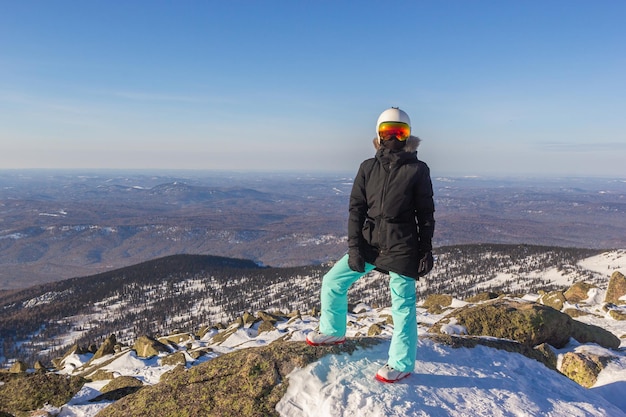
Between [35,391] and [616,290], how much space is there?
1717 inches

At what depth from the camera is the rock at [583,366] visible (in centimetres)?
1009

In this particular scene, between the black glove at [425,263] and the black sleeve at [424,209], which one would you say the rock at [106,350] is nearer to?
the black glove at [425,263]

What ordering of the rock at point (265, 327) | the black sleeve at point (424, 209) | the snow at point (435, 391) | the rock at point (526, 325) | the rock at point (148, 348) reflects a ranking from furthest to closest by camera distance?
1. the rock at point (265, 327)
2. the rock at point (148, 348)
3. the rock at point (526, 325)
4. the black sleeve at point (424, 209)
5. the snow at point (435, 391)

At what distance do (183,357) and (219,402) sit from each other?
81.8ft

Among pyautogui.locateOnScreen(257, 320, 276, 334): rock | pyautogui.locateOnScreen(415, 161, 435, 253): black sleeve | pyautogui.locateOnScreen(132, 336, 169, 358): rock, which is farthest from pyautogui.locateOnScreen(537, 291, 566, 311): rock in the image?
pyautogui.locateOnScreen(132, 336, 169, 358): rock

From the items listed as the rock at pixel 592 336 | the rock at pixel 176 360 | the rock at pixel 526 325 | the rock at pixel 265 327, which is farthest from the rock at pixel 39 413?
the rock at pixel 265 327

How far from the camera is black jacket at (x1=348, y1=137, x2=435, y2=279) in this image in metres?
6.48

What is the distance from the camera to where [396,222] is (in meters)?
6.65

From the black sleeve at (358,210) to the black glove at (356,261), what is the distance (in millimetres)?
119

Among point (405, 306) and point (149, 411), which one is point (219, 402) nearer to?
point (149, 411)

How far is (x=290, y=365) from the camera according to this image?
6.90 meters

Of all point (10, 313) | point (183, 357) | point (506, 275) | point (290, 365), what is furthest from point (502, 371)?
point (10, 313)

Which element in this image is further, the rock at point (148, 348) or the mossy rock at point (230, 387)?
the rock at point (148, 348)

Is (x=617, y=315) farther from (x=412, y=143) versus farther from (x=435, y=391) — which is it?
(x=412, y=143)
